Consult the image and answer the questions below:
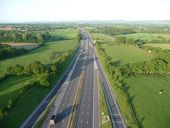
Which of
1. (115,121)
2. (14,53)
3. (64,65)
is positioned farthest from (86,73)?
(14,53)

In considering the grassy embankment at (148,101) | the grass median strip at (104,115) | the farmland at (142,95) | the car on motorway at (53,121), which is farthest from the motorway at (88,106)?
the grassy embankment at (148,101)

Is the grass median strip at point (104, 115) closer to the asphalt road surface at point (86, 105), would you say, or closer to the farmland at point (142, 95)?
the asphalt road surface at point (86, 105)

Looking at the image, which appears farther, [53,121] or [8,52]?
Result: [8,52]

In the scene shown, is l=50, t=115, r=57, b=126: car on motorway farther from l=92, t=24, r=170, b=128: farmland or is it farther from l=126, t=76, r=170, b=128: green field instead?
l=126, t=76, r=170, b=128: green field

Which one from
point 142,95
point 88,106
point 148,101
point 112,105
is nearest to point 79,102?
point 88,106

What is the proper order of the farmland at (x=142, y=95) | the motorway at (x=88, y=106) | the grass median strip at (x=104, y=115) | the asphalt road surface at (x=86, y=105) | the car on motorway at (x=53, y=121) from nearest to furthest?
the grass median strip at (x=104, y=115)
the car on motorway at (x=53, y=121)
the motorway at (x=88, y=106)
the asphalt road surface at (x=86, y=105)
the farmland at (x=142, y=95)

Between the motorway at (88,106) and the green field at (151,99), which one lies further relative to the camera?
the green field at (151,99)

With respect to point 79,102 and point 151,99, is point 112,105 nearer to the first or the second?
point 79,102

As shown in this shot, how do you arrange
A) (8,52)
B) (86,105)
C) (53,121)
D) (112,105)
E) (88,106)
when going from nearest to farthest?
(53,121) < (88,106) < (86,105) < (112,105) < (8,52)

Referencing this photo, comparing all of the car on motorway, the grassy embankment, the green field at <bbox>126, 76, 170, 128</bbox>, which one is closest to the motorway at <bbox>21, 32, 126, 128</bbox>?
the car on motorway
